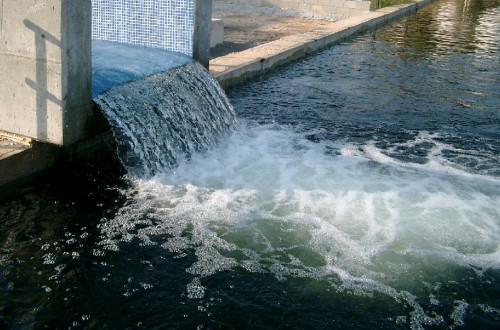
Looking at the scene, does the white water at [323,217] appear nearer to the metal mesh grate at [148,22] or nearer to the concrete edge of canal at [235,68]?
the concrete edge of canal at [235,68]

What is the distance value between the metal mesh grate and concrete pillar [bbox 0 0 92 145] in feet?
8.28

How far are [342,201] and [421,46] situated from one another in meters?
9.32

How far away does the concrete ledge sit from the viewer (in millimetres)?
9281

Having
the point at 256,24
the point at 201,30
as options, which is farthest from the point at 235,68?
the point at 256,24

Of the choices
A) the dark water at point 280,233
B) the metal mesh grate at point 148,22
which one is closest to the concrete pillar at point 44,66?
the dark water at point 280,233

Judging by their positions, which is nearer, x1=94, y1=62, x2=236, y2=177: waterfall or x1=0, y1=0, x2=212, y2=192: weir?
x1=0, y1=0, x2=212, y2=192: weir

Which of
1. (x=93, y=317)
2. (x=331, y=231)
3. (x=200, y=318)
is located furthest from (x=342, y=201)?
(x=93, y=317)

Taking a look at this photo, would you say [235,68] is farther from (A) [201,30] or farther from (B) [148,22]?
(B) [148,22]

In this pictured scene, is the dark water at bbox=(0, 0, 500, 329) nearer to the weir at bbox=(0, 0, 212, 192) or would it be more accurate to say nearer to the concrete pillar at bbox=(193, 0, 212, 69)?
the weir at bbox=(0, 0, 212, 192)

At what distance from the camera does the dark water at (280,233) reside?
3873mm

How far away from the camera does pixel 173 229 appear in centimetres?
482

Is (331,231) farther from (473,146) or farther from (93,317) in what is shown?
(473,146)

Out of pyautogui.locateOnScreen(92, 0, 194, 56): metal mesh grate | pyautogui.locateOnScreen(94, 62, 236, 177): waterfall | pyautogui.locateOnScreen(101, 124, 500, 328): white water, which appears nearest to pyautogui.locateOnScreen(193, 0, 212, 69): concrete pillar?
pyautogui.locateOnScreen(92, 0, 194, 56): metal mesh grate

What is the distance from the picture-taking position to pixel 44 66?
204 inches
